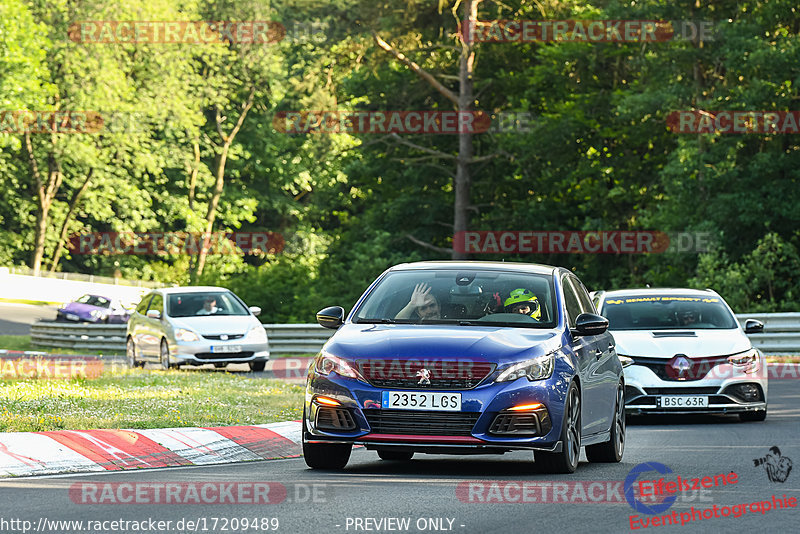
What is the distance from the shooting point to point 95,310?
58031 millimetres

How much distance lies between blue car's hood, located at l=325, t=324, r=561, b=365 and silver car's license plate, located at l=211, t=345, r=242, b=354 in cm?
1646

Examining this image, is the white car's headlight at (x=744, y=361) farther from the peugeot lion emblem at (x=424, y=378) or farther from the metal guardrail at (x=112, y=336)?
the metal guardrail at (x=112, y=336)

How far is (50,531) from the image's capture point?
800cm

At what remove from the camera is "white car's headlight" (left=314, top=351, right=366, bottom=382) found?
10.6 meters

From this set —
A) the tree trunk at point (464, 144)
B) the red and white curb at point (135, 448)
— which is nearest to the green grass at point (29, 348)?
the tree trunk at point (464, 144)

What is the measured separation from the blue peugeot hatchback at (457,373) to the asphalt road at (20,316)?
4059cm

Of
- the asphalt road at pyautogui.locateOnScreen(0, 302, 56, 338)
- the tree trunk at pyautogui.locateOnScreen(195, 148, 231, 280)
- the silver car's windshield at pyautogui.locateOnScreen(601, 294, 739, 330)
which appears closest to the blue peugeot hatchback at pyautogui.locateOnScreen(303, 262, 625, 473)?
the silver car's windshield at pyautogui.locateOnScreen(601, 294, 739, 330)

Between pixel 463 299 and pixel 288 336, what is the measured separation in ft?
83.5

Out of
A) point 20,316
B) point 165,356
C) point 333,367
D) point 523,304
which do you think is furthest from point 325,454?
point 20,316

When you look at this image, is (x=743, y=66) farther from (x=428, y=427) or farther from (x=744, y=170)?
(x=428, y=427)

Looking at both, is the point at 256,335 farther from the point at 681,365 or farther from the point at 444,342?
the point at 444,342

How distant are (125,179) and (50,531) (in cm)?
7083

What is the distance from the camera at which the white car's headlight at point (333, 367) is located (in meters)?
10.6

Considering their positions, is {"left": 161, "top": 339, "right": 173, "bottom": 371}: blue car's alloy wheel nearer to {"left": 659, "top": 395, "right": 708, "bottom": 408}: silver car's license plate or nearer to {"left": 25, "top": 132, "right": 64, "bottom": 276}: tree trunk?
{"left": 659, "top": 395, "right": 708, "bottom": 408}: silver car's license plate
